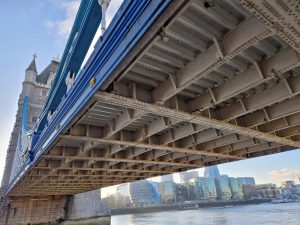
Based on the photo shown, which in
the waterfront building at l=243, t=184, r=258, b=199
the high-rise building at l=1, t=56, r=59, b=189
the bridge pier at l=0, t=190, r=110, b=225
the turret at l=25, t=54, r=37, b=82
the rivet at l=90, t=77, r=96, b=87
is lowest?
the bridge pier at l=0, t=190, r=110, b=225

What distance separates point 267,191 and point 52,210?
16627cm

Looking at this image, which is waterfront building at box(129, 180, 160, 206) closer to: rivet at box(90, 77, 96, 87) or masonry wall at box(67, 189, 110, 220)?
masonry wall at box(67, 189, 110, 220)

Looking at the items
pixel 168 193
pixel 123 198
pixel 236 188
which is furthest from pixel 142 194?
pixel 236 188

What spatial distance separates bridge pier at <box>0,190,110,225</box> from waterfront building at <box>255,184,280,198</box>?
15070 cm

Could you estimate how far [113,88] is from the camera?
244 inches

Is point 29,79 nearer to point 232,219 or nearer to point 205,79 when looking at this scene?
point 232,219

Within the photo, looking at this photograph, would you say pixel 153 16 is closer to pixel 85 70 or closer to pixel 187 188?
pixel 85 70

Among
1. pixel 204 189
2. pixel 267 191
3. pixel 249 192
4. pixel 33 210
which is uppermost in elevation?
pixel 204 189

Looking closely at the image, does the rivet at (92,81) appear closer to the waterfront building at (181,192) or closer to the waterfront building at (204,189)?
the waterfront building at (181,192)

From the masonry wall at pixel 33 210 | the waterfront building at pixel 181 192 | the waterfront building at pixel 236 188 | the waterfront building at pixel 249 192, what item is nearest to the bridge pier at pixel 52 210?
the masonry wall at pixel 33 210

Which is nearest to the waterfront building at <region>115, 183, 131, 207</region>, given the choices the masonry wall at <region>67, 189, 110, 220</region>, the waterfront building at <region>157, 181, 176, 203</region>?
the waterfront building at <region>157, 181, 176, 203</region>

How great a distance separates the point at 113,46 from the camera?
5.12 metres

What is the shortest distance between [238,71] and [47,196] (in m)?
38.4

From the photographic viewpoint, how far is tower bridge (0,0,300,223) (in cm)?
427
